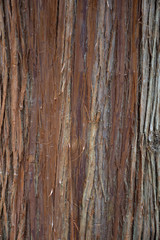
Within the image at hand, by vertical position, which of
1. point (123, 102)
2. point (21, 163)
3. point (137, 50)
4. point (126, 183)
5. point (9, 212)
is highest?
point (137, 50)

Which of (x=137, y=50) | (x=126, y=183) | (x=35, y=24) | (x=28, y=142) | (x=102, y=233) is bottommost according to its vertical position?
(x=102, y=233)

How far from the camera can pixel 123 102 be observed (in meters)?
1.21

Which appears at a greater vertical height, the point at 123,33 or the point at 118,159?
the point at 123,33

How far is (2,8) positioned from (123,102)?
2.53 feet

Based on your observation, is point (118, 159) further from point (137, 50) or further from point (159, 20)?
point (159, 20)

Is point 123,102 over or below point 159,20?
below

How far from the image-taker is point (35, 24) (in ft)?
3.77

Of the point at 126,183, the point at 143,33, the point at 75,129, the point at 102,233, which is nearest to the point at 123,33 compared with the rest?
the point at 143,33

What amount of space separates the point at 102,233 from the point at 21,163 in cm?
57

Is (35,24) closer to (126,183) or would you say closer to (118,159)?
(118,159)

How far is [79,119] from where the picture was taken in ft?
3.92

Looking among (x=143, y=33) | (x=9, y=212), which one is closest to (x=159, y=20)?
(x=143, y=33)

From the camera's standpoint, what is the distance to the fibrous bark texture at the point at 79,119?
1155mm

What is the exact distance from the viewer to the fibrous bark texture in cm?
116
